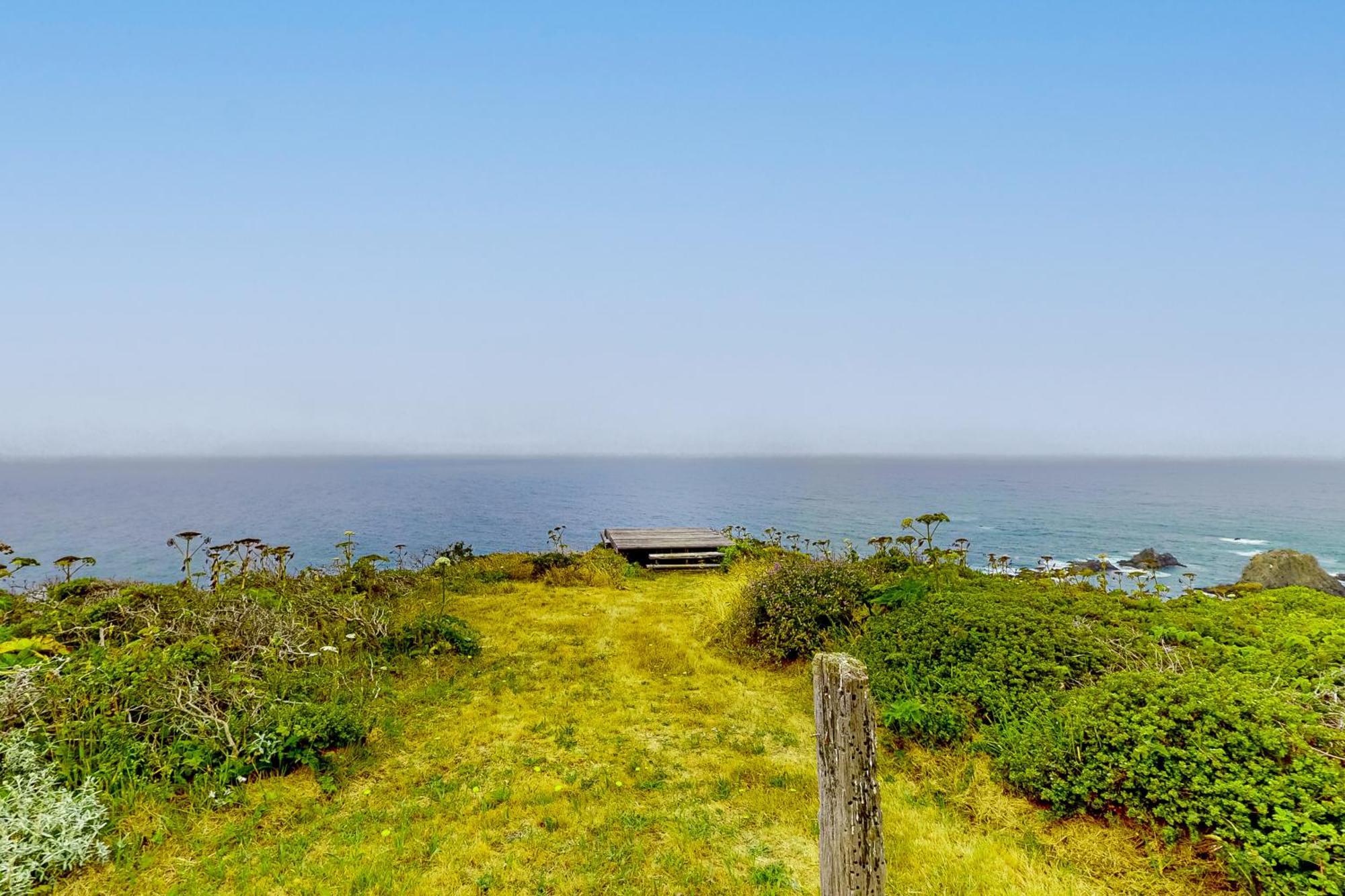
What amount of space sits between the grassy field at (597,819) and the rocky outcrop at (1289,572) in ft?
86.8

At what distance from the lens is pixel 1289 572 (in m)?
22.2

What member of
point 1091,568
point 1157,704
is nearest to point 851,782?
point 1157,704

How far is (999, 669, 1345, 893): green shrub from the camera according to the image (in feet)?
12.3

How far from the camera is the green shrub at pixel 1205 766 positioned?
3750 millimetres

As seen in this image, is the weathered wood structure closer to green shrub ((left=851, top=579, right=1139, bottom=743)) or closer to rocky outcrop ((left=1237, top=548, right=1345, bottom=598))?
green shrub ((left=851, top=579, right=1139, bottom=743))

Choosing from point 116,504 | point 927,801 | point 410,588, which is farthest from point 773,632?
point 116,504

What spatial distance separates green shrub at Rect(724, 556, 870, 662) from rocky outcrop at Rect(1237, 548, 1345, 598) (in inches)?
923

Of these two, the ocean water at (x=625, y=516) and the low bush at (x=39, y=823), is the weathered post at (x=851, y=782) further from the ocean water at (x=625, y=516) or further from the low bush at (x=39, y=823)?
the ocean water at (x=625, y=516)

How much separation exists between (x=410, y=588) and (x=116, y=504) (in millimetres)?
84958

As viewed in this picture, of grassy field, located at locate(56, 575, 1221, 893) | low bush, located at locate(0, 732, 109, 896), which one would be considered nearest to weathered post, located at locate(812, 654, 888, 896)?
grassy field, located at locate(56, 575, 1221, 893)

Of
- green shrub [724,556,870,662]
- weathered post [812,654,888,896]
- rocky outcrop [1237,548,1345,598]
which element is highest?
weathered post [812,654,888,896]

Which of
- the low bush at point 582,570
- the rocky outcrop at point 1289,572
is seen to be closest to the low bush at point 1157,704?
the low bush at point 582,570

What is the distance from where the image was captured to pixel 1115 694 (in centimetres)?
A: 519

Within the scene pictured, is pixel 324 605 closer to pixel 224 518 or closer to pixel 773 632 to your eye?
pixel 773 632
